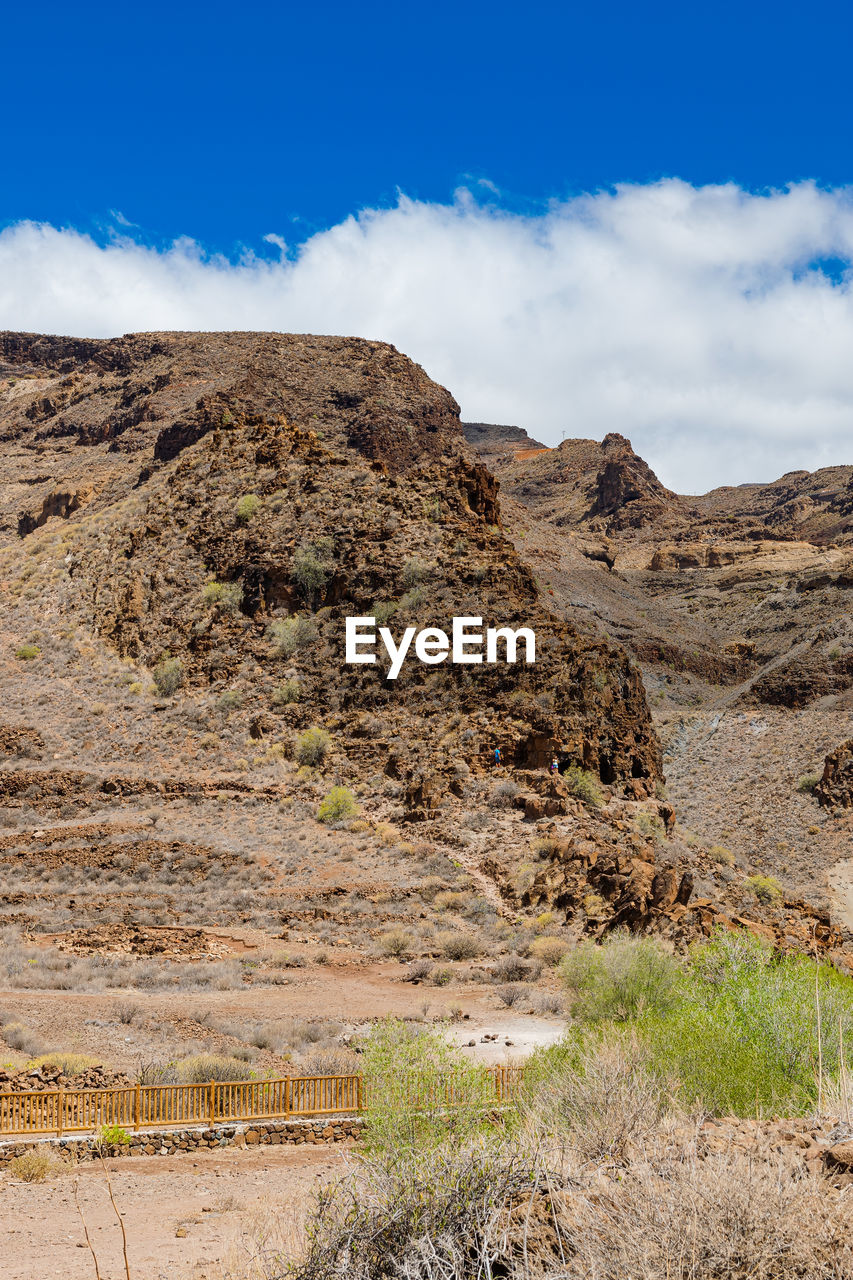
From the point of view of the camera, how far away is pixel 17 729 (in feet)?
123

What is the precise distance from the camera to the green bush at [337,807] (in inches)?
1246

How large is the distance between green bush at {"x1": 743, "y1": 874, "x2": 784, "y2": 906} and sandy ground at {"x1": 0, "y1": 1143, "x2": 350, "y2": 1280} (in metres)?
20.8

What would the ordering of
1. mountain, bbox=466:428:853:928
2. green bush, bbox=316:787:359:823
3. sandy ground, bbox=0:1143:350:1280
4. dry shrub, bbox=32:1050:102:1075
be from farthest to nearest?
mountain, bbox=466:428:853:928 → green bush, bbox=316:787:359:823 → dry shrub, bbox=32:1050:102:1075 → sandy ground, bbox=0:1143:350:1280

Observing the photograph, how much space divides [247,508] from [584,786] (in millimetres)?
22146

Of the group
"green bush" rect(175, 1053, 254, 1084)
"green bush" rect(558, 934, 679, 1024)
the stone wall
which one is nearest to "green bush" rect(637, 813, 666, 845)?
"green bush" rect(558, 934, 679, 1024)

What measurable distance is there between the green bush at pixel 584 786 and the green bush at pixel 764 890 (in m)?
5.21

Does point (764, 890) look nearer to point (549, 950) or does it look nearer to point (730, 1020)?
point (549, 950)

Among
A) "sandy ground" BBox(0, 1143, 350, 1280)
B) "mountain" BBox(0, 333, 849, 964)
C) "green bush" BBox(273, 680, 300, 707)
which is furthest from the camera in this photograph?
"green bush" BBox(273, 680, 300, 707)

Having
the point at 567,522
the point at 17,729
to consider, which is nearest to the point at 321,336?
the point at 567,522

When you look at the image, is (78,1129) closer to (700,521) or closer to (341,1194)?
(341,1194)

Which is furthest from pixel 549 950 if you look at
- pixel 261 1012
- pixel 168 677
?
pixel 168 677

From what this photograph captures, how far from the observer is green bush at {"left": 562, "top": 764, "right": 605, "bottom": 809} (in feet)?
101

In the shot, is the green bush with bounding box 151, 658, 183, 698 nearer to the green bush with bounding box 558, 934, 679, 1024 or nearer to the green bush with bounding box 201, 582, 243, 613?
the green bush with bounding box 201, 582, 243, 613

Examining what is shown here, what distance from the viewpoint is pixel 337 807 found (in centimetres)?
3181
